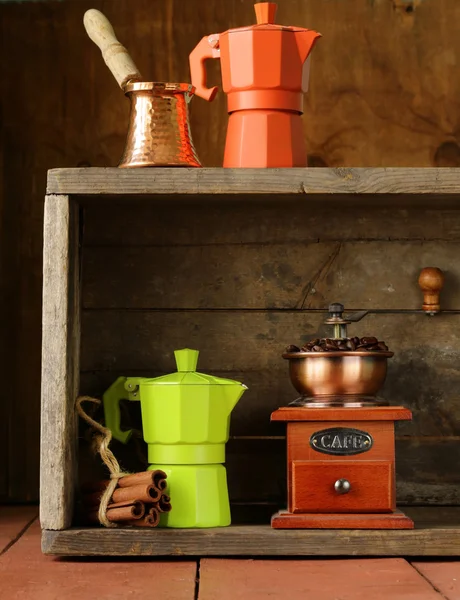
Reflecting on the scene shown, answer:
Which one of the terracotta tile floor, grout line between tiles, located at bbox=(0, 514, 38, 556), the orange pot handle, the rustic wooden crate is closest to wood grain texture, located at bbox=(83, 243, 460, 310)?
the rustic wooden crate

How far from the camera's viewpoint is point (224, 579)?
4.94 ft

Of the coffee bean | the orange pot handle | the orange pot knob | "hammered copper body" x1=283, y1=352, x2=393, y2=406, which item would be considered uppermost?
the orange pot knob

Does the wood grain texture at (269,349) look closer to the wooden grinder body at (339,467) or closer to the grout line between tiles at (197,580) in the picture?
the wooden grinder body at (339,467)

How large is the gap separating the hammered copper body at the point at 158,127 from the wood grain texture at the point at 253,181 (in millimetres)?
81

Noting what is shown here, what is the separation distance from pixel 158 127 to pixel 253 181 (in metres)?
0.24

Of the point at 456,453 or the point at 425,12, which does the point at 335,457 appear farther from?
the point at 425,12

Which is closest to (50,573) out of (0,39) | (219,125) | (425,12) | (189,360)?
(189,360)

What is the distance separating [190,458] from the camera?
5.76ft

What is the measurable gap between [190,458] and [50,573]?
33cm

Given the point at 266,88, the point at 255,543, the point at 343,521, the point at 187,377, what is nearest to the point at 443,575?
the point at 343,521

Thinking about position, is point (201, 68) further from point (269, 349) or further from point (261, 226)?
point (269, 349)

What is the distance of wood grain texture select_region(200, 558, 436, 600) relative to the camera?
140 centimetres

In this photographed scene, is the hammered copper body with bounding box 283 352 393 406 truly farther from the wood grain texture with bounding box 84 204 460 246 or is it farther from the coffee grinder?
the wood grain texture with bounding box 84 204 460 246

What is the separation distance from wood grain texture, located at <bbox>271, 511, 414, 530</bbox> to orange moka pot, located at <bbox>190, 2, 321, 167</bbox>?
633 millimetres
